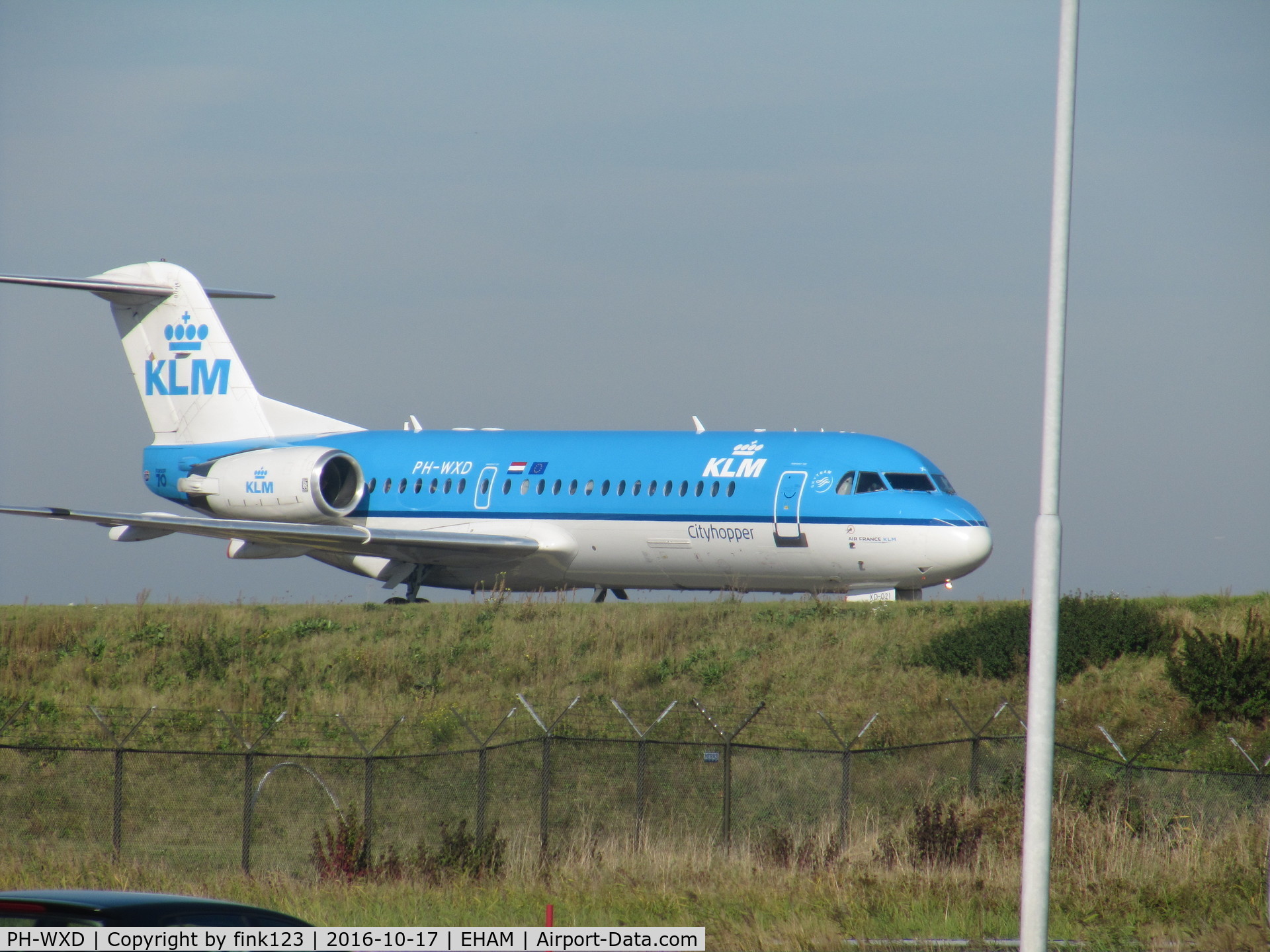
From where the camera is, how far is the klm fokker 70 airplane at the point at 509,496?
86.1 ft

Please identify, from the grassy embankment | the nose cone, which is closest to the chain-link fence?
the grassy embankment

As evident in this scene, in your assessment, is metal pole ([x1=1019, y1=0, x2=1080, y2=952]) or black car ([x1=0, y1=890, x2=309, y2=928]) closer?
black car ([x1=0, y1=890, x2=309, y2=928])

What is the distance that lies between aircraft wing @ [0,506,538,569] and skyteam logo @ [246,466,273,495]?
5.00 ft

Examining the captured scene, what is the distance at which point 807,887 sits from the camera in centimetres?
1359

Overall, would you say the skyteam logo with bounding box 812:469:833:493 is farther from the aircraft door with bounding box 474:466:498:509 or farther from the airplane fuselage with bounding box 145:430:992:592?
the aircraft door with bounding box 474:466:498:509

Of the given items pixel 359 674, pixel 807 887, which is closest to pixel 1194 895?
pixel 807 887

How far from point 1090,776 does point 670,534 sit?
9.98 metres

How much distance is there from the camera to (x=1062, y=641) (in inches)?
989

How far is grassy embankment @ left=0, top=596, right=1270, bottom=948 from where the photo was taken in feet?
41.9

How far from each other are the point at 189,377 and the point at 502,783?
645 inches

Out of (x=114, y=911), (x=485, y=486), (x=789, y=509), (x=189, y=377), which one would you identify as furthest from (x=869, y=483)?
(x=114, y=911)

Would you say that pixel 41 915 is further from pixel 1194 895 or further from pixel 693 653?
pixel 693 653

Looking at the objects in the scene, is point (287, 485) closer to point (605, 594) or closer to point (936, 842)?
point (605, 594)

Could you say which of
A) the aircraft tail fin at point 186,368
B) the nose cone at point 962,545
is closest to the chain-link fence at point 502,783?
the nose cone at point 962,545
